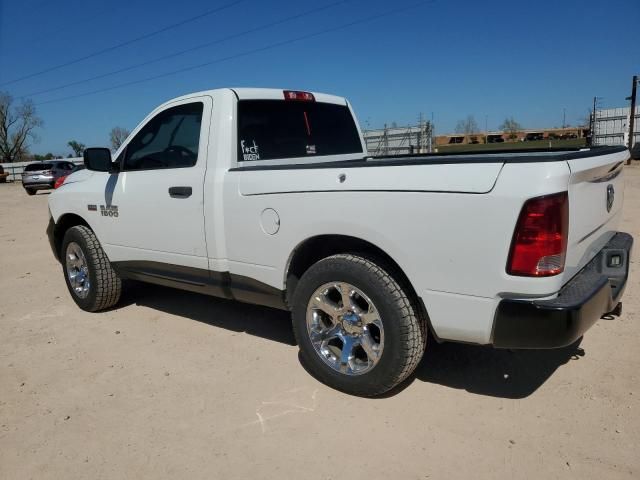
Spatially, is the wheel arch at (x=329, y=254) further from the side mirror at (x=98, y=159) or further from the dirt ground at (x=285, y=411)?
the side mirror at (x=98, y=159)

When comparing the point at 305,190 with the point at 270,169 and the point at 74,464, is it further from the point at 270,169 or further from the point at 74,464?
the point at 74,464

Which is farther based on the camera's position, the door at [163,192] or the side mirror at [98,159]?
the side mirror at [98,159]

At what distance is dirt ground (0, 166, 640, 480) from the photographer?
2.48 m

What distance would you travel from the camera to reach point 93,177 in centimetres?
473

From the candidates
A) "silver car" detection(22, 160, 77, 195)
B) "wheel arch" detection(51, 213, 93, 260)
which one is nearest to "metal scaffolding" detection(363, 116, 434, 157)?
"silver car" detection(22, 160, 77, 195)

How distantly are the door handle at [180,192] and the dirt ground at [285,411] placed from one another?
121 centimetres

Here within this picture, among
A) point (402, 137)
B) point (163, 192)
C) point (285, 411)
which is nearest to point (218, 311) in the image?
point (163, 192)

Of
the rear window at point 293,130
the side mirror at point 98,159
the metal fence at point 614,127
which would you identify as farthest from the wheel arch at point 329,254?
the metal fence at point 614,127

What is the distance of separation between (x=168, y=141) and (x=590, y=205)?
3101 millimetres

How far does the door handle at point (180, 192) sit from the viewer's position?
3701 millimetres

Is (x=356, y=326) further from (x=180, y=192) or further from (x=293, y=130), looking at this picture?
(x=293, y=130)

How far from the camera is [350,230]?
2.86m

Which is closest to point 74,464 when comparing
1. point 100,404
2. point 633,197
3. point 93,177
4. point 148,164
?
point 100,404

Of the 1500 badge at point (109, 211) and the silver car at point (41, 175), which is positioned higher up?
the 1500 badge at point (109, 211)
